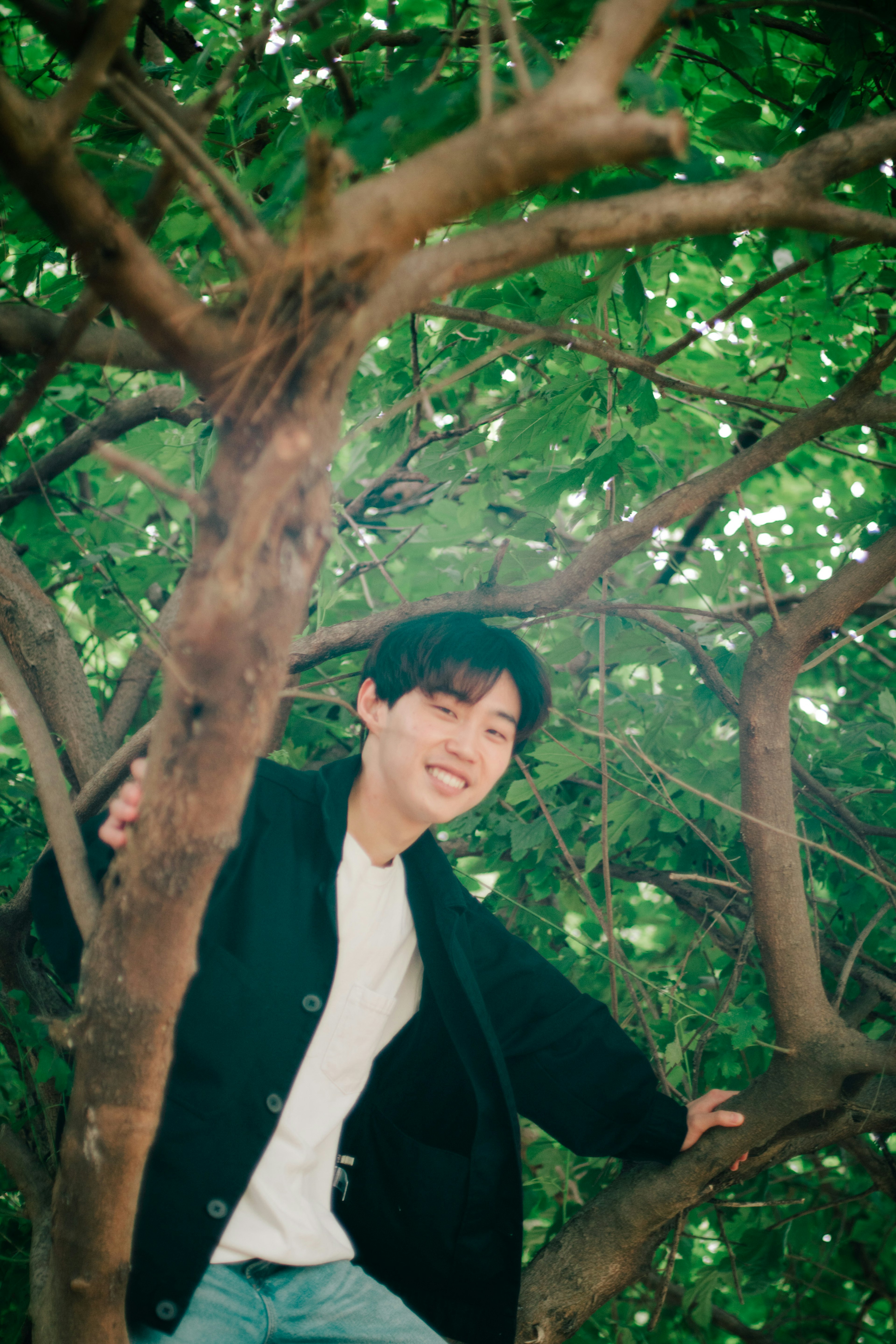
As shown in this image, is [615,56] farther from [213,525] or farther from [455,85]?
[455,85]

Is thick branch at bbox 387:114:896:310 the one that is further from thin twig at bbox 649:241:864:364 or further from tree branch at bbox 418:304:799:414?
tree branch at bbox 418:304:799:414

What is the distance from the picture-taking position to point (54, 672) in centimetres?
235

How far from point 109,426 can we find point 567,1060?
2.28 m

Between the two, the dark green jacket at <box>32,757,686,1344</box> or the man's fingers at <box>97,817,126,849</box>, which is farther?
the dark green jacket at <box>32,757,686,1344</box>

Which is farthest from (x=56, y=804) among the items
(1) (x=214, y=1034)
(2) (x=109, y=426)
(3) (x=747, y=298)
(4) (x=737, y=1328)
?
(4) (x=737, y=1328)

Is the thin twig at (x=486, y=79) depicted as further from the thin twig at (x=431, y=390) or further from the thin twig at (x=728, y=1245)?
the thin twig at (x=728, y=1245)

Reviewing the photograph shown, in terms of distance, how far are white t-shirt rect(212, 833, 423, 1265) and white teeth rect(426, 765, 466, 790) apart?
0.27 meters

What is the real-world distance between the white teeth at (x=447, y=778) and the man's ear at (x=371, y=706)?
211 millimetres

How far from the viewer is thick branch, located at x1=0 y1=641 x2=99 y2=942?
1328mm

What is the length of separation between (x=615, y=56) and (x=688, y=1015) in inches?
88.8

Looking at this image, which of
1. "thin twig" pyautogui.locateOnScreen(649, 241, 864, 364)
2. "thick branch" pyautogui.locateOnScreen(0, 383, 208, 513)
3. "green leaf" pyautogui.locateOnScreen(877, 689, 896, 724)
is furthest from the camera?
"thick branch" pyautogui.locateOnScreen(0, 383, 208, 513)

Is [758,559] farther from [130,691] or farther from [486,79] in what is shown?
[130,691]

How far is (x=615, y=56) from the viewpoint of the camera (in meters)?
0.91

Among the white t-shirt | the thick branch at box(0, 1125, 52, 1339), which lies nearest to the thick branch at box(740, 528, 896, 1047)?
the white t-shirt
